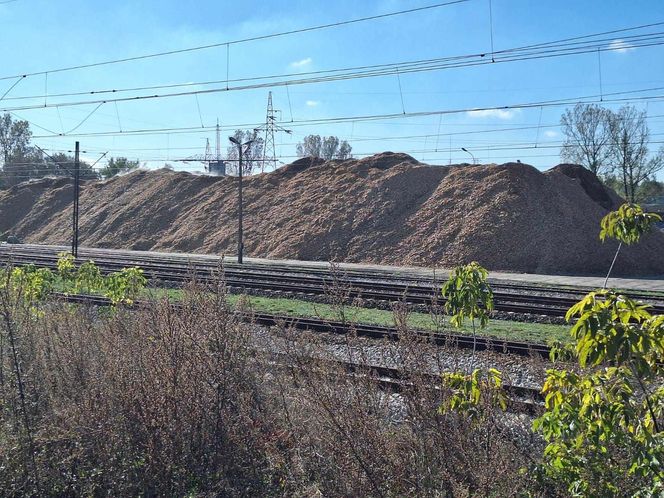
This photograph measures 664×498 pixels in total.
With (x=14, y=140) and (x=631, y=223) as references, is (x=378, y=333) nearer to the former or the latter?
(x=631, y=223)

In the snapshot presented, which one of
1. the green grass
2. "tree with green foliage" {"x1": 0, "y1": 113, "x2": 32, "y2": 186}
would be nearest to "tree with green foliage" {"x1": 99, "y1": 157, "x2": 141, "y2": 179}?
"tree with green foliage" {"x1": 0, "y1": 113, "x2": 32, "y2": 186}

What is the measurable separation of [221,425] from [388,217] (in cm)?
3678

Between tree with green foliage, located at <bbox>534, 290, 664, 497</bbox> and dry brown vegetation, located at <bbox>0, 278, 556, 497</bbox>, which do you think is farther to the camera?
dry brown vegetation, located at <bbox>0, 278, 556, 497</bbox>

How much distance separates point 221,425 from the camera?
16.5ft

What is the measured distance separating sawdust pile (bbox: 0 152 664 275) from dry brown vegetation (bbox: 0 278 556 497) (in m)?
29.9

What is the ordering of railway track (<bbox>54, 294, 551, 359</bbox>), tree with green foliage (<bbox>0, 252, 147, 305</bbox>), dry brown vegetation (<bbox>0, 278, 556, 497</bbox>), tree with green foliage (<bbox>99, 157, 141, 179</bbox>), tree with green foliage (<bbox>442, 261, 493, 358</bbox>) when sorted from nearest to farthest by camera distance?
dry brown vegetation (<bbox>0, 278, 556, 497</bbox>) → tree with green foliage (<bbox>442, 261, 493, 358</bbox>) → railway track (<bbox>54, 294, 551, 359</bbox>) → tree with green foliage (<bbox>0, 252, 147, 305</bbox>) → tree with green foliage (<bbox>99, 157, 141, 179</bbox>)

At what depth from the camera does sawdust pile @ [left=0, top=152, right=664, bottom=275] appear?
35125mm

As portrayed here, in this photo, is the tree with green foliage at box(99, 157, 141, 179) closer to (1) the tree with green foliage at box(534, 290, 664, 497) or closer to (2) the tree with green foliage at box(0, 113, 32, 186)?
(2) the tree with green foliage at box(0, 113, 32, 186)

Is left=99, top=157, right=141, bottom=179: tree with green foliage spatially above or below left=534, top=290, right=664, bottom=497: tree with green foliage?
above

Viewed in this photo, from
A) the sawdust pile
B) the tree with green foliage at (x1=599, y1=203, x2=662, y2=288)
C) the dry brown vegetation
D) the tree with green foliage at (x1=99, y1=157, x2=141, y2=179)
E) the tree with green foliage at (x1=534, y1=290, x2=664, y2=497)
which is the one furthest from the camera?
the tree with green foliage at (x1=99, y1=157, x2=141, y2=179)

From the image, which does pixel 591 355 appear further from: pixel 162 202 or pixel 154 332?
pixel 162 202

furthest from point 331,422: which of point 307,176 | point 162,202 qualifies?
point 162,202

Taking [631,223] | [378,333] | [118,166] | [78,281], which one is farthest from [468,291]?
[118,166]

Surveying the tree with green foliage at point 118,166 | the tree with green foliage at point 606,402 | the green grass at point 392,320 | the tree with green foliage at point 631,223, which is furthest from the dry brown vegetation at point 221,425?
the tree with green foliage at point 118,166
